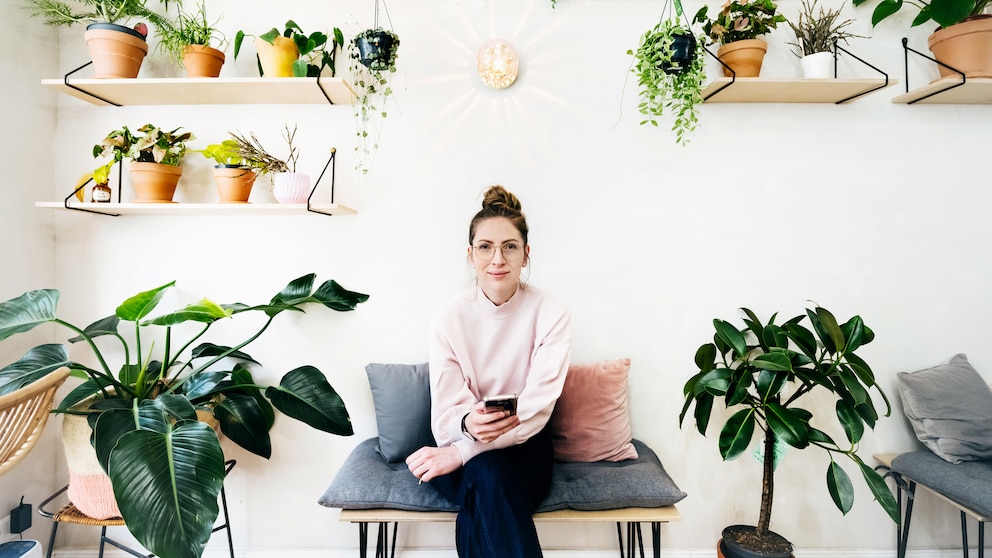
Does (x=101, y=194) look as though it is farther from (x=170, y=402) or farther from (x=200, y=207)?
(x=170, y=402)

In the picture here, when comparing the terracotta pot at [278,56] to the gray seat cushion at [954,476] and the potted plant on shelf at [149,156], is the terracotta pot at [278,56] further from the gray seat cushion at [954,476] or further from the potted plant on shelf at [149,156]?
the gray seat cushion at [954,476]

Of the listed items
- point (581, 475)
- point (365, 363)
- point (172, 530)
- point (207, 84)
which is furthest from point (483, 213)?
point (172, 530)

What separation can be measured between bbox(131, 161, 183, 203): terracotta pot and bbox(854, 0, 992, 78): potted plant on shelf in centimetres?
285

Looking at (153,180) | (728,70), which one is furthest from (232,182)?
(728,70)

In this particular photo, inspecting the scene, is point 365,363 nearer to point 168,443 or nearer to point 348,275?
point 348,275

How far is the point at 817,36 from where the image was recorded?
7.03 feet

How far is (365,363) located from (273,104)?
1.15 m

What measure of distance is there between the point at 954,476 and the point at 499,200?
74.6 inches

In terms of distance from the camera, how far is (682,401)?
229 centimetres

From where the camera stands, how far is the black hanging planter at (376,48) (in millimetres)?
1966

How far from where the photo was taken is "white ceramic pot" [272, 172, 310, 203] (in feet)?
6.82

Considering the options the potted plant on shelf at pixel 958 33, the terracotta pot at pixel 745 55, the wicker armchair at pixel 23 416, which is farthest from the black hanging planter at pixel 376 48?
the potted plant on shelf at pixel 958 33

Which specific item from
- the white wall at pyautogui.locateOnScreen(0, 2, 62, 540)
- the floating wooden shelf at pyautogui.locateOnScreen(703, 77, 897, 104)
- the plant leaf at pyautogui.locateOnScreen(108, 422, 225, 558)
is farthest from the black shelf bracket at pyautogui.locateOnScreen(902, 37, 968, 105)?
the white wall at pyautogui.locateOnScreen(0, 2, 62, 540)

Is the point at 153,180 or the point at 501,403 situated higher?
the point at 153,180
